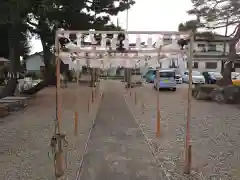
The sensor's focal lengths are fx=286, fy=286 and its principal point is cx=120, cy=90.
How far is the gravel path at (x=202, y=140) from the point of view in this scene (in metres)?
5.77

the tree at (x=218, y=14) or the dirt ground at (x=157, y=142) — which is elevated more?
the tree at (x=218, y=14)

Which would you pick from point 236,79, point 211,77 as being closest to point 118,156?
point 236,79

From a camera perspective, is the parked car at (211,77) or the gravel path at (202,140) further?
the parked car at (211,77)

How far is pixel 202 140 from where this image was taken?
8.22 m

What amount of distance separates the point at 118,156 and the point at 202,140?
9.62ft

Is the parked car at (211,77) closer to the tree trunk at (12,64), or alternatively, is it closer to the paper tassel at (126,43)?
the tree trunk at (12,64)

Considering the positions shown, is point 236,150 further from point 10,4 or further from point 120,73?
point 120,73

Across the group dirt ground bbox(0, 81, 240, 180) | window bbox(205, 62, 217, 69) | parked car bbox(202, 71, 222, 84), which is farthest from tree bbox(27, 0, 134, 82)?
window bbox(205, 62, 217, 69)

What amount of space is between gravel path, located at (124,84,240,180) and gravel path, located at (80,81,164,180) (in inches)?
14.1

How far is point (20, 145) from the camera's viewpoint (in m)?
7.70

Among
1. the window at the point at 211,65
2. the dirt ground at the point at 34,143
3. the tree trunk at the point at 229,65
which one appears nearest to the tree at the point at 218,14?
the tree trunk at the point at 229,65

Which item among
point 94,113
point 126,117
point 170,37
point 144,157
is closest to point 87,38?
point 170,37

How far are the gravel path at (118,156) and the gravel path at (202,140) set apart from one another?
0.36m

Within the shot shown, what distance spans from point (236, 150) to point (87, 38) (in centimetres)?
463
